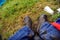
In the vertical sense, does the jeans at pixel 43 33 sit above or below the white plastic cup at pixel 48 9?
below

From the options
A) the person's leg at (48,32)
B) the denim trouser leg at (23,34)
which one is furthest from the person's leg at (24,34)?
the person's leg at (48,32)

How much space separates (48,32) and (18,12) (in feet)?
4.23

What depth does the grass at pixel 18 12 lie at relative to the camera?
4790mm

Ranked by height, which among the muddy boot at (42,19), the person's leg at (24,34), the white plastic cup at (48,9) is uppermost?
the white plastic cup at (48,9)

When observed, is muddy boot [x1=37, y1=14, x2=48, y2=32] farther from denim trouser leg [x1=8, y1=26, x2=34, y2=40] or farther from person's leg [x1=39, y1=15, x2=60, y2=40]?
denim trouser leg [x1=8, y1=26, x2=34, y2=40]

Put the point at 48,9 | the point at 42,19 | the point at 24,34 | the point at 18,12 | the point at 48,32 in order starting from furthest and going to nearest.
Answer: the point at 18,12
the point at 48,9
the point at 42,19
the point at 24,34
the point at 48,32

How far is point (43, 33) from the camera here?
4.15 meters

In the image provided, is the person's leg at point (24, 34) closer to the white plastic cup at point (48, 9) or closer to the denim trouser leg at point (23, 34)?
the denim trouser leg at point (23, 34)

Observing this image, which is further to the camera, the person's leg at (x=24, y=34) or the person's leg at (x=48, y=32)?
the person's leg at (x=24, y=34)

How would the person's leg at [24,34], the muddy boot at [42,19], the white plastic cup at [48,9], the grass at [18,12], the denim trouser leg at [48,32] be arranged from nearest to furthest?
the denim trouser leg at [48,32], the person's leg at [24,34], the muddy boot at [42,19], the grass at [18,12], the white plastic cup at [48,9]

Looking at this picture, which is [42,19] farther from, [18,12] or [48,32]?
[18,12]

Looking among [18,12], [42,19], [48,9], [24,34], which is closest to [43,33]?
[24,34]

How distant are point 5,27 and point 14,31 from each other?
286mm

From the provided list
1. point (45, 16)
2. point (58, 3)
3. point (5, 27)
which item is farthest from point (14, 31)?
point (58, 3)
